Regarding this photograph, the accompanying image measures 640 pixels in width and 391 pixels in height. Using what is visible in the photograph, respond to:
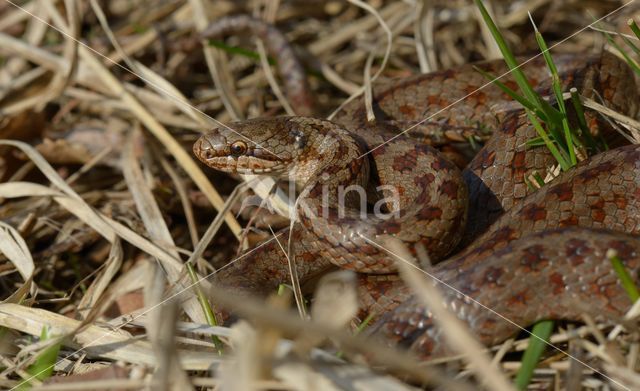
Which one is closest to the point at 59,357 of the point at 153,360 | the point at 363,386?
the point at 153,360

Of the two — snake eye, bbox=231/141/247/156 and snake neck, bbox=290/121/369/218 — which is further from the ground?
snake eye, bbox=231/141/247/156

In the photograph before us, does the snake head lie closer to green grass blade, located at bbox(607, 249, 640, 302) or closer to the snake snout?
the snake snout

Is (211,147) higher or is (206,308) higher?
(211,147)

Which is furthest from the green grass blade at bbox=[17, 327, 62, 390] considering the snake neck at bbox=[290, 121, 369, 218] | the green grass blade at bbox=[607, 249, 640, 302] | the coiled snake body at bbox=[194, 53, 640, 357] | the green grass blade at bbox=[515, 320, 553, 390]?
the green grass blade at bbox=[607, 249, 640, 302]

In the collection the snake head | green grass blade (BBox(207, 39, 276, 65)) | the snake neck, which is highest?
green grass blade (BBox(207, 39, 276, 65))

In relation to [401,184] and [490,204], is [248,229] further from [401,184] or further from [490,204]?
[490,204]

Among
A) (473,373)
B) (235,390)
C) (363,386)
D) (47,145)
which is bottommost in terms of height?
(473,373)

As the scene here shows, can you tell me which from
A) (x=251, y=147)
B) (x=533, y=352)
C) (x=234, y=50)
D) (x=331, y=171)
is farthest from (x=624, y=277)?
(x=234, y=50)

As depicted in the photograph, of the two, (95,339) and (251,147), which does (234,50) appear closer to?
(251,147)
